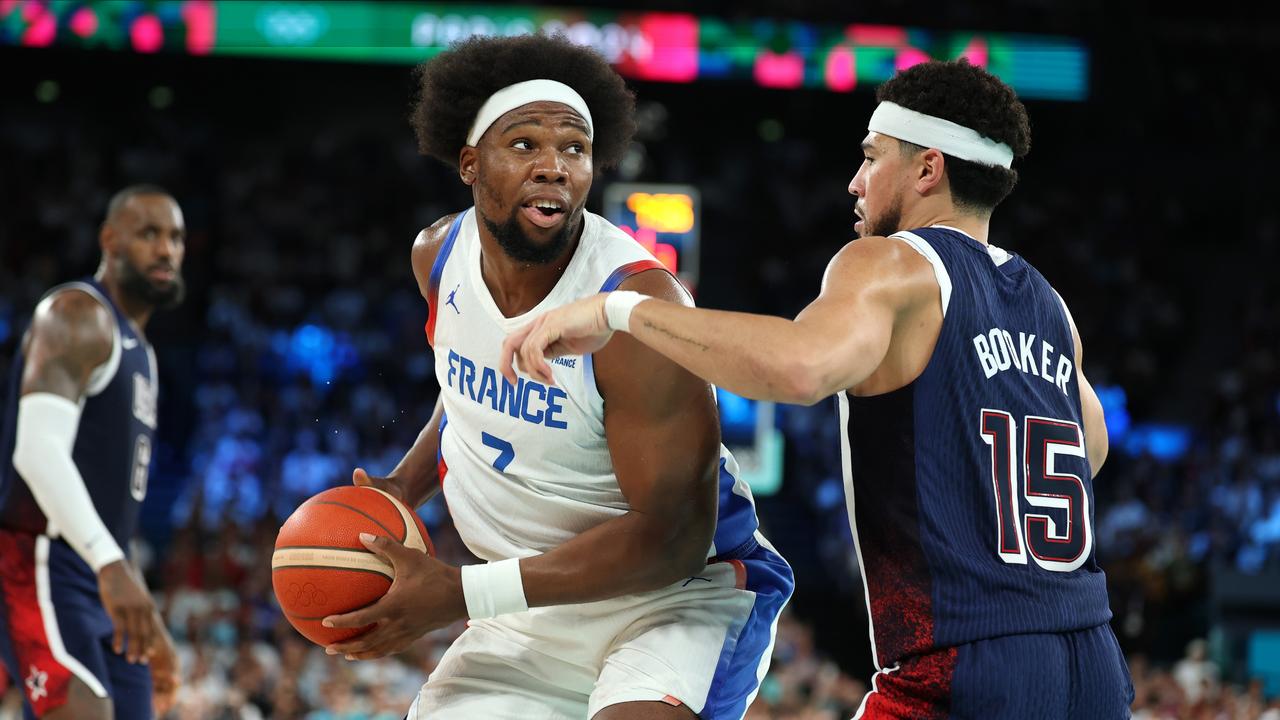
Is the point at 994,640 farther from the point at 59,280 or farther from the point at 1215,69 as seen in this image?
the point at 1215,69

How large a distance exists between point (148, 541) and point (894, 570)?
43.5 feet

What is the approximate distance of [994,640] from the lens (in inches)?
118

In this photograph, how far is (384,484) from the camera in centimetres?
402

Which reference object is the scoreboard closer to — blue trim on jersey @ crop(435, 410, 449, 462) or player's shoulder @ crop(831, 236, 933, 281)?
blue trim on jersey @ crop(435, 410, 449, 462)

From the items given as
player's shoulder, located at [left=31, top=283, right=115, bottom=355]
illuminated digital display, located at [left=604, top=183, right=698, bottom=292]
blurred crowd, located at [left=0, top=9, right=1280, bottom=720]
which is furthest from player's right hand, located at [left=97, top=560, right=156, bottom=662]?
illuminated digital display, located at [left=604, top=183, right=698, bottom=292]

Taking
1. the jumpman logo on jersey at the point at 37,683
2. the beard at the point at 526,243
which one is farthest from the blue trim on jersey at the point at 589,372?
the jumpman logo on jersey at the point at 37,683

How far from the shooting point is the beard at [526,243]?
143 inches

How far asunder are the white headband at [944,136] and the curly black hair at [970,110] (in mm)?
13

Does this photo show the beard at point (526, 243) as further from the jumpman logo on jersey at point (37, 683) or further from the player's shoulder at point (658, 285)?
the jumpman logo on jersey at point (37, 683)

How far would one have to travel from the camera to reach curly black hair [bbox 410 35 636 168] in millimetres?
3812

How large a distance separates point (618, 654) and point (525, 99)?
1.45 meters

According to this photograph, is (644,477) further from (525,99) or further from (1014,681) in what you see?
(525,99)

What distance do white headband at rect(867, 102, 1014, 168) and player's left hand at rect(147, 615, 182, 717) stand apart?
10.8ft

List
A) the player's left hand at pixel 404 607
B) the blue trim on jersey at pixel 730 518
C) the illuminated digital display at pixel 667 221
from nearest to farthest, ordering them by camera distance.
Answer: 1. the player's left hand at pixel 404 607
2. the blue trim on jersey at pixel 730 518
3. the illuminated digital display at pixel 667 221
